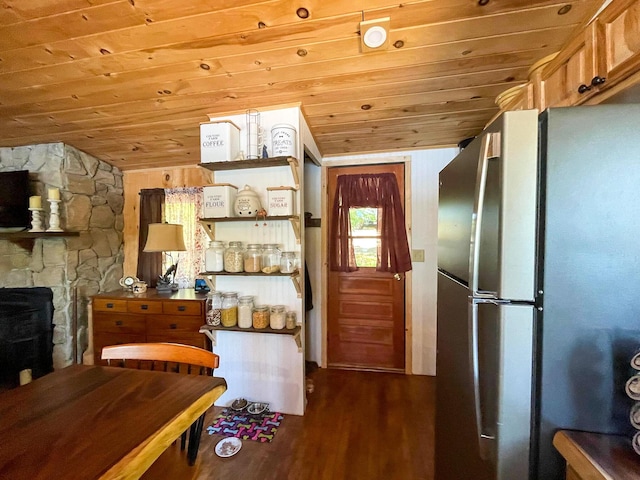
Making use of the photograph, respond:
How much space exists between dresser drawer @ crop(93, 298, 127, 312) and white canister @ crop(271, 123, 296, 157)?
1988mm

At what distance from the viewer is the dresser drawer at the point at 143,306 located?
2393 millimetres

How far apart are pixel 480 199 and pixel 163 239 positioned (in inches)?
99.4

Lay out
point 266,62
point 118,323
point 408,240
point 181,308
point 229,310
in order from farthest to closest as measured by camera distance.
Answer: point 408,240 → point 118,323 → point 181,308 → point 229,310 → point 266,62

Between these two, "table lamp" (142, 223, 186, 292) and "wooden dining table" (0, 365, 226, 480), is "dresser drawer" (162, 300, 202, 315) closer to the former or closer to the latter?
"table lamp" (142, 223, 186, 292)

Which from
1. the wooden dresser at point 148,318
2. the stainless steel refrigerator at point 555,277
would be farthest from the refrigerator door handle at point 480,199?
the wooden dresser at point 148,318

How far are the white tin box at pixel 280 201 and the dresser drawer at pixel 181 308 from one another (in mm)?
1124

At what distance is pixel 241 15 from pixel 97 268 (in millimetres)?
2855

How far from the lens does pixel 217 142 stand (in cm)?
196

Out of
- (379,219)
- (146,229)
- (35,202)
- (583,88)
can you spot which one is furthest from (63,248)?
(583,88)

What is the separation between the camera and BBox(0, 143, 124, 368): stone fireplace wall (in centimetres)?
257

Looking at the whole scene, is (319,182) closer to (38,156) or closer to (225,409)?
(225,409)

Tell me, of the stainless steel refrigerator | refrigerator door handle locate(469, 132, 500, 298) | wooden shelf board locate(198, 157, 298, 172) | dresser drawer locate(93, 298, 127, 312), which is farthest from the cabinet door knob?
dresser drawer locate(93, 298, 127, 312)

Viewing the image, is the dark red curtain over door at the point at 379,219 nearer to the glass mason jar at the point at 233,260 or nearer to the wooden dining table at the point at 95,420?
the glass mason jar at the point at 233,260

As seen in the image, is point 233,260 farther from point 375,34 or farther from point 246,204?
point 375,34
